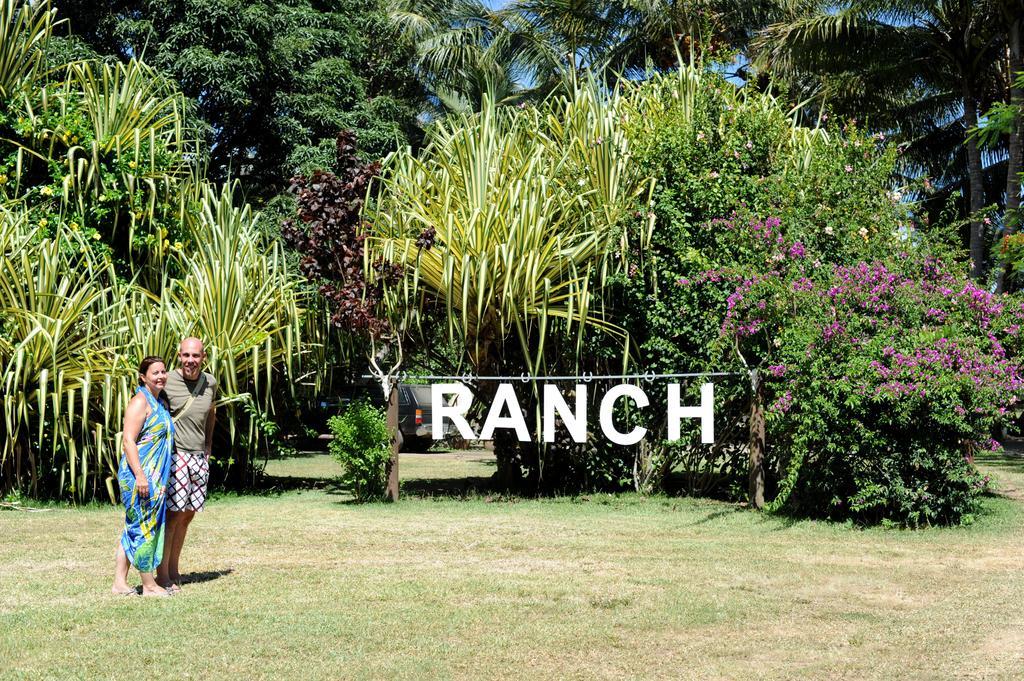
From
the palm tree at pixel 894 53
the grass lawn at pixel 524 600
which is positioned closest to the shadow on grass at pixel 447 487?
the grass lawn at pixel 524 600

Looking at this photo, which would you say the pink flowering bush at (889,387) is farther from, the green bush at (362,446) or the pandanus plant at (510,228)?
the green bush at (362,446)

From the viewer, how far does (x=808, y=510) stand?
10.5 meters

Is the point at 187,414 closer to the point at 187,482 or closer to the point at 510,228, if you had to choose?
the point at 187,482

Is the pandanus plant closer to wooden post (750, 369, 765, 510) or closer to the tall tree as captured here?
wooden post (750, 369, 765, 510)

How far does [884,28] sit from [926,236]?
519 inches

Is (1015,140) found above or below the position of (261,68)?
below

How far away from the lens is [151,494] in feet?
21.6

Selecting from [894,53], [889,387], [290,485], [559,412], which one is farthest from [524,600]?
[894,53]

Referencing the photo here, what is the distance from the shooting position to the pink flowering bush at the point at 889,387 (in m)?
9.24

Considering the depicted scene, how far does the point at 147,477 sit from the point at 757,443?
6763mm

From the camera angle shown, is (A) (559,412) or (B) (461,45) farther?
(B) (461,45)

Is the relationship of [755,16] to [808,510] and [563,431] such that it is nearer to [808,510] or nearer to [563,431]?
[563,431]

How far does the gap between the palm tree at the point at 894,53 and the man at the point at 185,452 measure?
18412 mm

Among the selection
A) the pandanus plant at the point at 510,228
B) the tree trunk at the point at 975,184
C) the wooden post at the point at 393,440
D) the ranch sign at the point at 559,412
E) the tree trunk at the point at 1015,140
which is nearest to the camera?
the ranch sign at the point at 559,412
